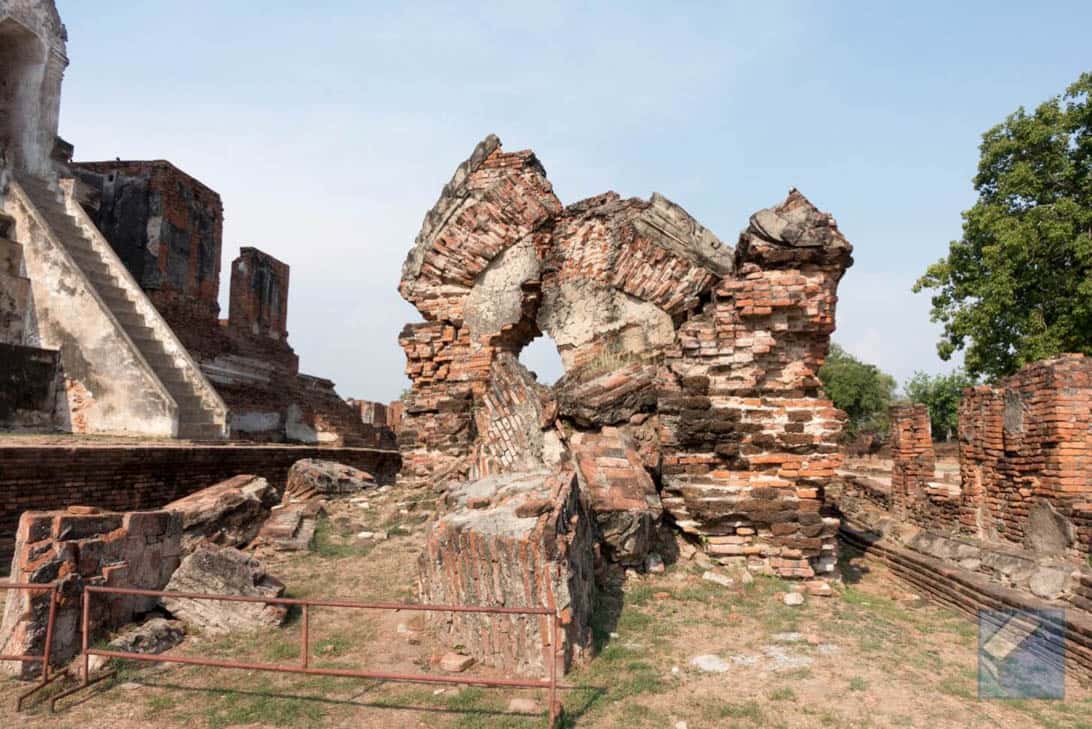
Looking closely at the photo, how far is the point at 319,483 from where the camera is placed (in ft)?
29.6

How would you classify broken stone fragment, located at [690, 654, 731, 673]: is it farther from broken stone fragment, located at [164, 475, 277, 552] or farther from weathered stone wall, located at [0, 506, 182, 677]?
broken stone fragment, located at [164, 475, 277, 552]

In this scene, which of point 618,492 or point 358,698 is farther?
point 618,492

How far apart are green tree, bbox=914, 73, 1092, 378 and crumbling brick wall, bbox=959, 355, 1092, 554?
597 cm

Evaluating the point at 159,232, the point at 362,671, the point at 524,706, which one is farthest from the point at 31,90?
the point at 524,706

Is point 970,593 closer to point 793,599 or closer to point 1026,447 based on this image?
point 793,599

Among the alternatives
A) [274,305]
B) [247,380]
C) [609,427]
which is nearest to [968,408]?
[609,427]

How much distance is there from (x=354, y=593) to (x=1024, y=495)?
315 inches

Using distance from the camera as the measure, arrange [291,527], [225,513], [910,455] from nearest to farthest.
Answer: [225,513] → [291,527] → [910,455]

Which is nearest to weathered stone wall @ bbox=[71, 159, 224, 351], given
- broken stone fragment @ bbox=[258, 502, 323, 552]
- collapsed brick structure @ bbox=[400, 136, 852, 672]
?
collapsed brick structure @ bbox=[400, 136, 852, 672]

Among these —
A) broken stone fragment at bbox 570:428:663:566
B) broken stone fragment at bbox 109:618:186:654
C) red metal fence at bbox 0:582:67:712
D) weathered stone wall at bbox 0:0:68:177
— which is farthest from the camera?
weathered stone wall at bbox 0:0:68:177

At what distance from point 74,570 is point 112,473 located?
11.2 feet

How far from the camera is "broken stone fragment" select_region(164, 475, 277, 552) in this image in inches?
273

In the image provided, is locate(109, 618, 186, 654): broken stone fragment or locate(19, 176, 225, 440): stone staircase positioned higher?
locate(19, 176, 225, 440): stone staircase

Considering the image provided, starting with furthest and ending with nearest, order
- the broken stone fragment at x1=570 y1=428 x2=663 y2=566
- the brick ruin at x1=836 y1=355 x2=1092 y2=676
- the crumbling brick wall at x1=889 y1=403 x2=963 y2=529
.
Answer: the crumbling brick wall at x1=889 y1=403 x2=963 y2=529
the broken stone fragment at x1=570 y1=428 x2=663 y2=566
the brick ruin at x1=836 y1=355 x2=1092 y2=676
